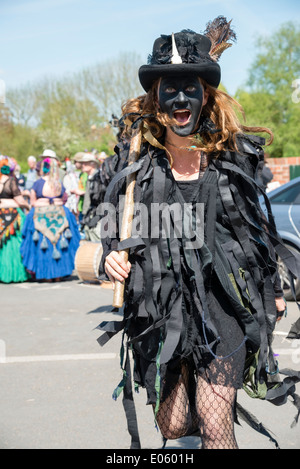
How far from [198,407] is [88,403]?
1.97 meters

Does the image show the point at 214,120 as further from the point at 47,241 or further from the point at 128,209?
the point at 47,241

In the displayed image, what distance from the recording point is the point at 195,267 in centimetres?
295

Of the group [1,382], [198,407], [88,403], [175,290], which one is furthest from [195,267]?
[1,382]

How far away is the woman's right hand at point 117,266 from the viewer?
9.70ft

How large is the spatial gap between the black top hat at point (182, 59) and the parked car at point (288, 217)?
529 centimetres

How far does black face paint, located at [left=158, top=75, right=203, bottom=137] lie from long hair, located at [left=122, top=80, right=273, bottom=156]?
0.15ft

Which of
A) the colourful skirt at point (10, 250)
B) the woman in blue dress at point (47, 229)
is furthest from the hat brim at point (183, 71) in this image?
the colourful skirt at point (10, 250)

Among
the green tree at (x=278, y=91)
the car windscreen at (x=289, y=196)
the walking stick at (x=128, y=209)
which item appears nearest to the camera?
the walking stick at (x=128, y=209)

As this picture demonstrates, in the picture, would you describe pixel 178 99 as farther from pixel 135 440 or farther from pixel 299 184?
pixel 299 184

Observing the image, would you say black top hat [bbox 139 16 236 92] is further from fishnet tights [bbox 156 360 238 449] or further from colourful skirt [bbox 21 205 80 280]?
colourful skirt [bbox 21 205 80 280]

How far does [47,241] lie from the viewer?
11219 millimetres

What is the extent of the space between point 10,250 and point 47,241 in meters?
0.71

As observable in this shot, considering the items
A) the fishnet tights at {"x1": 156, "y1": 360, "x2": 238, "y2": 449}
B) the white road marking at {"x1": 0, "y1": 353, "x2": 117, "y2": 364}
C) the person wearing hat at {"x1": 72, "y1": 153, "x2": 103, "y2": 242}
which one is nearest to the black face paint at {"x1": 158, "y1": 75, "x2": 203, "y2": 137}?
the fishnet tights at {"x1": 156, "y1": 360, "x2": 238, "y2": 449}

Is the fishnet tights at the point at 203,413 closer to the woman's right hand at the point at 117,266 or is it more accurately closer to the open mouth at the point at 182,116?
the woman's right hand at the point at 117,266
